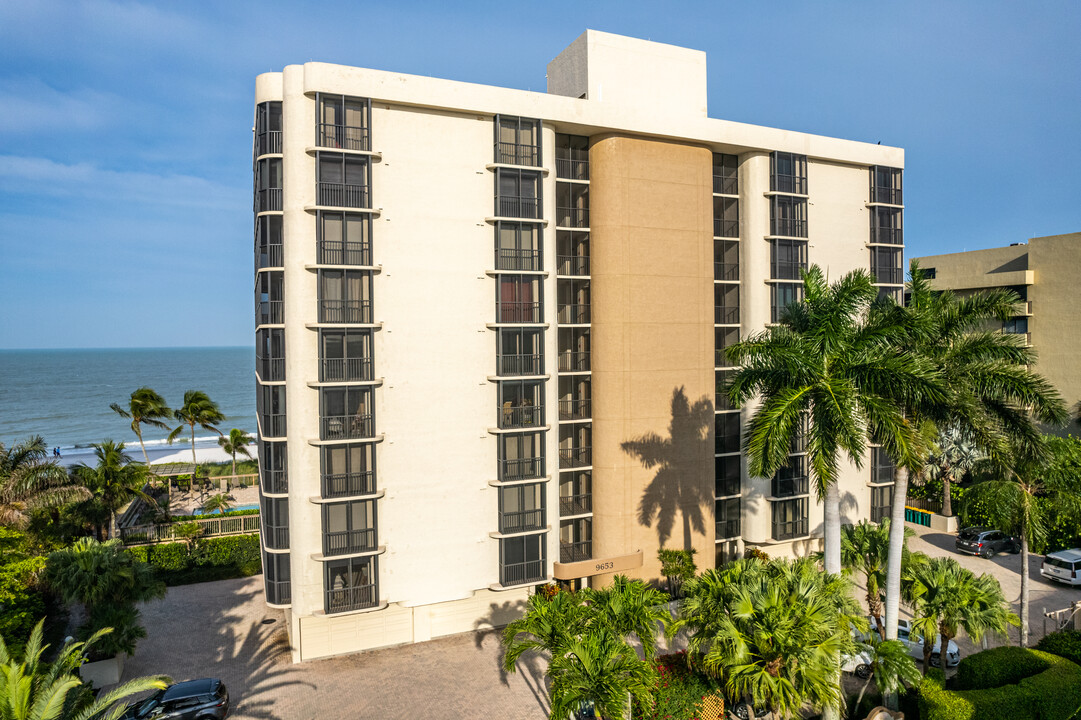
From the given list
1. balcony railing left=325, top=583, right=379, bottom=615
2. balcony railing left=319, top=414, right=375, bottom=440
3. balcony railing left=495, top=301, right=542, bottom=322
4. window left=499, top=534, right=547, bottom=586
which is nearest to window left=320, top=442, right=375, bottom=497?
balcony railing left=319, top=414, right=375, bottom=440

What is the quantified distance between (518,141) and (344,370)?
1224 centimetres

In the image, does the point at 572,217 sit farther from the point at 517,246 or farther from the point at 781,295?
the point at 781,295

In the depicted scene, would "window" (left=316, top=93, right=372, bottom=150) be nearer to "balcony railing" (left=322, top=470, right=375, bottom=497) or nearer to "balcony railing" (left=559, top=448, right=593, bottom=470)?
"balcony railing" (left=322, top=470, right=375, bottom=497)

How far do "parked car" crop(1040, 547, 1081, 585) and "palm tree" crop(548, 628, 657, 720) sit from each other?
88.3 ft

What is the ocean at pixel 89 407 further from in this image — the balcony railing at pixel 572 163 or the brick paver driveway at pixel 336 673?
the balcony railing at pixel 572 163

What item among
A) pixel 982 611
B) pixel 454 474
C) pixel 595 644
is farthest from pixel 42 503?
pixel 982 611

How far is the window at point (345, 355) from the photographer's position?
78.1 feet

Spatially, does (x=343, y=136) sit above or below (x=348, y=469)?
above

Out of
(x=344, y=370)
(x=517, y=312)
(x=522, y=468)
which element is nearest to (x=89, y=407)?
(x=344, y=370)

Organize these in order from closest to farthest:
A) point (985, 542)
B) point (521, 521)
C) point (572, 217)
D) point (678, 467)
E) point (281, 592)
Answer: point (281, 592)
point (521, 521)
point (572, 217)
point (678, 467)
point (985, 542)

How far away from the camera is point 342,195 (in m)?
24.0

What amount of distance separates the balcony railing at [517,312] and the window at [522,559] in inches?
373

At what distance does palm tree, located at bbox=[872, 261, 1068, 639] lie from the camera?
19.9m

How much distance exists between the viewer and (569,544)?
95.5ft
